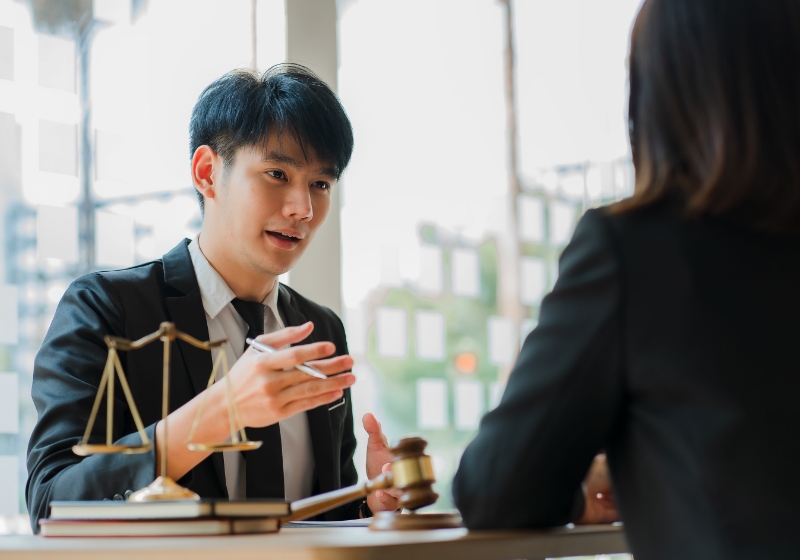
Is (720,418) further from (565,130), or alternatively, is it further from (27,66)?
(565,130)

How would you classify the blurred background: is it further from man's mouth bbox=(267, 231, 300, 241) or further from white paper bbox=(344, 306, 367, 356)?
man's mouth bbox=(267, 231, 300, 241)

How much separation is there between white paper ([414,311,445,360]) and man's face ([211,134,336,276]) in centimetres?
143

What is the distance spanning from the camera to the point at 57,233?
198 cm

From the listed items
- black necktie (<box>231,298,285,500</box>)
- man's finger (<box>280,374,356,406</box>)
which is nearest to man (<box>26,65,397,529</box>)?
black necktie (<box>231,298,285,500</box>)

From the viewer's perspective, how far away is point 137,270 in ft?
5.90

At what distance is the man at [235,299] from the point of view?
1559mm

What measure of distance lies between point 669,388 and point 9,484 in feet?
5.01

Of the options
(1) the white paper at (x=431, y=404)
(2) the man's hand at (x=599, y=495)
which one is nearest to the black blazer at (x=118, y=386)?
(2) the man's hand at (x=599, y=495)

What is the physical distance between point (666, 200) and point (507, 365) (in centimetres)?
275

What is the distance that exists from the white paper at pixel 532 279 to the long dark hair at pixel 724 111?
2.77m

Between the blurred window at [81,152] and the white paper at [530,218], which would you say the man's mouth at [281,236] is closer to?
the blurred window at [81,152]

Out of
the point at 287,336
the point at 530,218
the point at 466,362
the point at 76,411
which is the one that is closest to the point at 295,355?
the point at 287,336

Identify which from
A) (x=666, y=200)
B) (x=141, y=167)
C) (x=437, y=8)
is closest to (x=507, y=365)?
(x=437, y=8)

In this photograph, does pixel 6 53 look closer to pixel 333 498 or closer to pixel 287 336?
pixel 287 336
